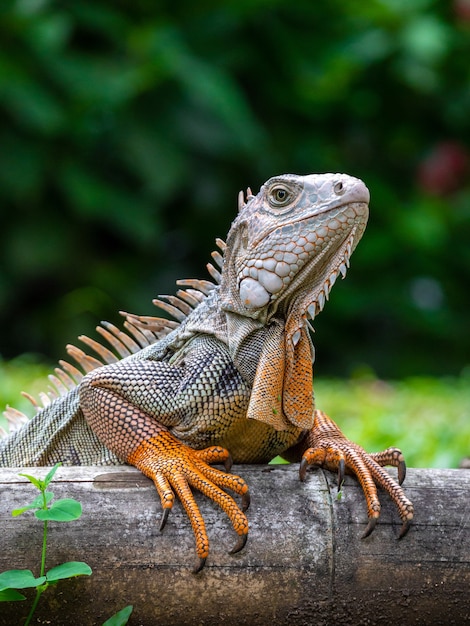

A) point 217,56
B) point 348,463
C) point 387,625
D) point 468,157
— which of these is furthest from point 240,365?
point 468,157

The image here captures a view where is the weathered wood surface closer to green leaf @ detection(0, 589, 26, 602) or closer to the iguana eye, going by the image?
green leaf @ detection(0, 589, 26, 602)

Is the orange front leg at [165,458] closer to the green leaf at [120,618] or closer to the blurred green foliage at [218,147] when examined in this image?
the green leaf at [120,618]

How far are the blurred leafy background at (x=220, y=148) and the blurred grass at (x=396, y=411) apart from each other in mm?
1754

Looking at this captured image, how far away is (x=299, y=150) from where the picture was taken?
10.4 meters

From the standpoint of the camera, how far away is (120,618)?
2375 mm

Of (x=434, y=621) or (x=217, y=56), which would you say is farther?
(x=217, y=56)

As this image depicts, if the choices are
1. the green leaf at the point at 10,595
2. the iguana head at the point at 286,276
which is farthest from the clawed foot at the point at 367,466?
the green leaf at the point at 10,595

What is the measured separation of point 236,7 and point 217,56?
57 centimetres

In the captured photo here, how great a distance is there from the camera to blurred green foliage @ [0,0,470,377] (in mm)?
9445

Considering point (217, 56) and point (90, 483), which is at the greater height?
point (217, 56)

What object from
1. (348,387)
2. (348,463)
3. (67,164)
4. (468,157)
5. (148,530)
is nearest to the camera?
(148,530)

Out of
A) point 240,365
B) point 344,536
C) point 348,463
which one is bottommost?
point 344,536

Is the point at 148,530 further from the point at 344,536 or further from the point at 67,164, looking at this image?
the point at 67,164

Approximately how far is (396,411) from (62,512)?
12.3 ft
